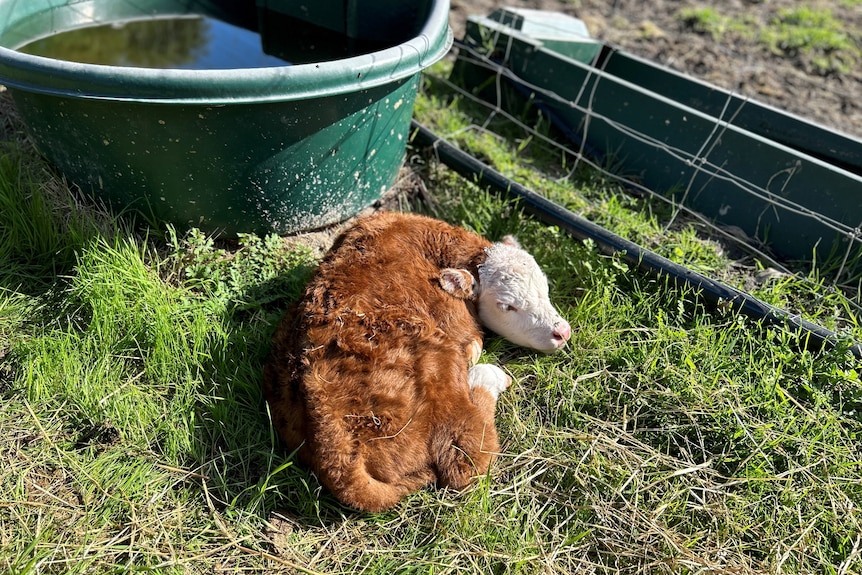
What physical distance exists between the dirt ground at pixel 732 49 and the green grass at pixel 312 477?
2.47 metres

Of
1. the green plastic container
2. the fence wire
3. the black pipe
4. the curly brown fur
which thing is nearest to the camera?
the curly brown fur

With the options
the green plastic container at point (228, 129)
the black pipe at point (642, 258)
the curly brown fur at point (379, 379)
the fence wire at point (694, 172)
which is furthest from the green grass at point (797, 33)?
the curly brown fur at point (379, 379)

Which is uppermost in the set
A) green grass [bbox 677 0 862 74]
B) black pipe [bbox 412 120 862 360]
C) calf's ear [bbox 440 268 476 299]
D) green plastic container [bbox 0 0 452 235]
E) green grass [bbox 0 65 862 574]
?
green grass [bbox 677 0 862 74]

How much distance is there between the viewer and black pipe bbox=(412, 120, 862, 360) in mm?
3035

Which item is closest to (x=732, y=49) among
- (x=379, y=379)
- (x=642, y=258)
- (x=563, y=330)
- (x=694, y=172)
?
(x=694, y=172)

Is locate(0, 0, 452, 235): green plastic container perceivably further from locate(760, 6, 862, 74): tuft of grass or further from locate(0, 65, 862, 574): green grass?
locate(760, 6, 862, 74): tuft of grass

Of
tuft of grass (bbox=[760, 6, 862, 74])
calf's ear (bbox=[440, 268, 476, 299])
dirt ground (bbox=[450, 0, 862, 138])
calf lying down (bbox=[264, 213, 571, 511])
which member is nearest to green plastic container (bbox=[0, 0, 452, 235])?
calf lying down (bbox=[264, 213, 571, 511])

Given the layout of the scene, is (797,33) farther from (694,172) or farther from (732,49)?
(694,172)

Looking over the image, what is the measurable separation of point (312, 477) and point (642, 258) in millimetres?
1946

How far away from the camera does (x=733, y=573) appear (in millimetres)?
2400

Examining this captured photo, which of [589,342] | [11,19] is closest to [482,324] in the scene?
[589,342]

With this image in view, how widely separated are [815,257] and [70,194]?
3.93 m

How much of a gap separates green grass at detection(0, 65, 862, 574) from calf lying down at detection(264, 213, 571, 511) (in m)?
0.17

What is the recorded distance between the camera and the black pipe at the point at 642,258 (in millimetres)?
3035
